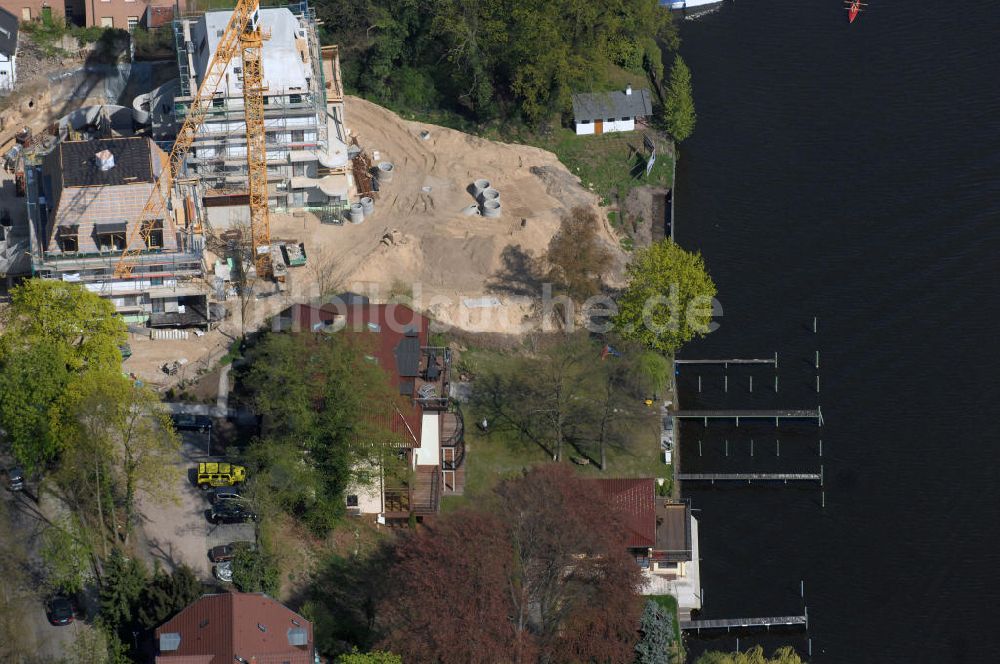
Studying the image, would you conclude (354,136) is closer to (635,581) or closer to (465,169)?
(465,169)

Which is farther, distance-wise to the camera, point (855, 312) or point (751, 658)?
point (855, 312)

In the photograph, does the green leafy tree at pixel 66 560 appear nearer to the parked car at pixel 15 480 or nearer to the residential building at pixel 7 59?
the parked car at pixel 15 480

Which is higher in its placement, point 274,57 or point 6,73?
point 6,73

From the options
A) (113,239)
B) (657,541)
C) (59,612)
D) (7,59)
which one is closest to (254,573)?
(59,612)

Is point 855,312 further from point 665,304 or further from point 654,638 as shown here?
point 654,638

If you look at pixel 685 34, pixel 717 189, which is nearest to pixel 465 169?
pixel 717 189

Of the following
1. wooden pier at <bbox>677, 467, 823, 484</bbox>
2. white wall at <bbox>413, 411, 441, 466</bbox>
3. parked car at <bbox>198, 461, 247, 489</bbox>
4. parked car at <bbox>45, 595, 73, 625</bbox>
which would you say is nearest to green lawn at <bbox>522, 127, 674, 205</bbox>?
wooden pier at <bbox>677, 467, 823, 484</bbox>

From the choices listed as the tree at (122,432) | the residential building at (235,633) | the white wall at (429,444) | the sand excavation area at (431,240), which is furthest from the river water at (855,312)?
the tree at (122,432)
